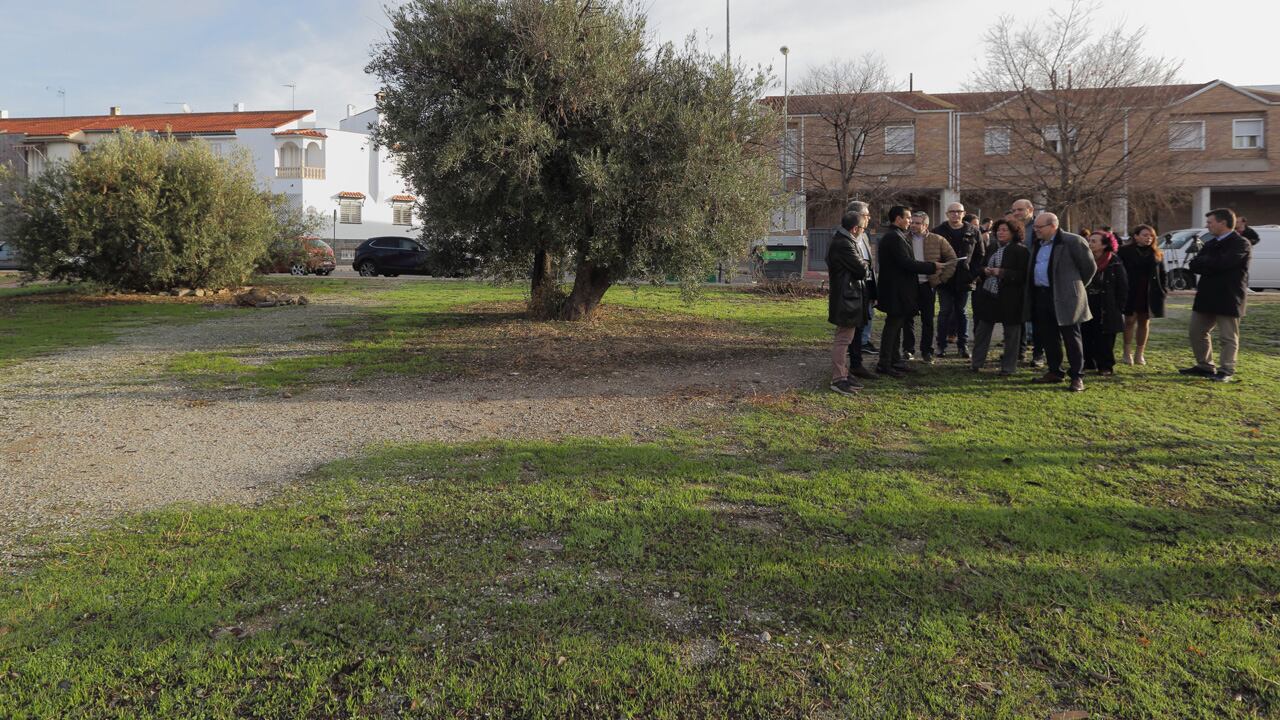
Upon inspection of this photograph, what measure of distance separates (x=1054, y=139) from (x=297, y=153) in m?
42.9

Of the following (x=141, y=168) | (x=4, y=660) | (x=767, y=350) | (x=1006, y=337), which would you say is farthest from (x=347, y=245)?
(x=4, y=660)

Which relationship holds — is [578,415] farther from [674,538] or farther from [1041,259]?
[1041,259]

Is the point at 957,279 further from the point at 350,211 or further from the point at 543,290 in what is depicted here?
the point at 350,211

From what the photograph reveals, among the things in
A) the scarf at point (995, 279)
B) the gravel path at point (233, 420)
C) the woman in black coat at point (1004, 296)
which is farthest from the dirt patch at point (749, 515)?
the scarf at point (995, 279)

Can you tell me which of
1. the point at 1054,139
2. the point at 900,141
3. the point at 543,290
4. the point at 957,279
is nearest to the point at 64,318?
the point at 543,290

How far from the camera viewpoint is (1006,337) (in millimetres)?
8727

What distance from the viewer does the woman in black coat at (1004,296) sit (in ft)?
27.8

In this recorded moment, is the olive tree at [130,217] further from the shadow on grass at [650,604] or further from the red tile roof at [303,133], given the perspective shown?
the red tile roof at [303,133]

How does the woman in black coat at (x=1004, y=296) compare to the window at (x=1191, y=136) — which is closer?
the woman in black coat at (x=1004, y=296)

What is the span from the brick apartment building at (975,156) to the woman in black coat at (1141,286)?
24059 mm

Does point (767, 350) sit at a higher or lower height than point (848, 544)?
higher

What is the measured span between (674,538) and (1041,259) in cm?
603

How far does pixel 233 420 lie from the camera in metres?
6.94

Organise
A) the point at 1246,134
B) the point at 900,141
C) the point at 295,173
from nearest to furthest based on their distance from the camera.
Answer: the point at 1246,134 → the point at 900,141 → the point at 295,173
